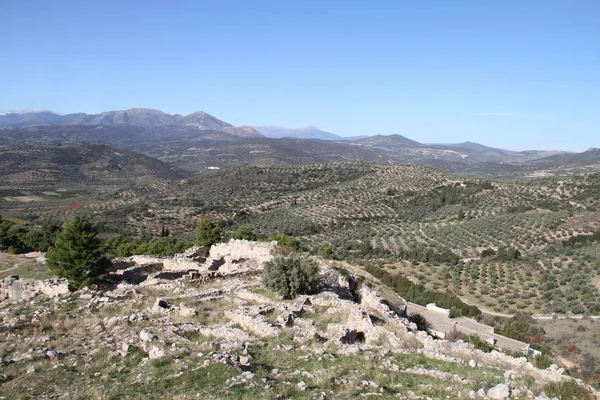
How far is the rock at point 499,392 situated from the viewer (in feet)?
26.4

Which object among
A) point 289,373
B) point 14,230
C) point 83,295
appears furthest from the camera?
point 14,230

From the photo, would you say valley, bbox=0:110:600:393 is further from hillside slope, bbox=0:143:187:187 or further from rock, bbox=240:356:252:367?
hillside slope, bbox=0:143:187:187

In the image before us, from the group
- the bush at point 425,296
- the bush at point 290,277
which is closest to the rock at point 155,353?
the bush at point 290,277

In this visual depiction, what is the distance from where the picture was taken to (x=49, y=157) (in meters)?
176

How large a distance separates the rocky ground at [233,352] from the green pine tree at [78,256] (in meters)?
3.31

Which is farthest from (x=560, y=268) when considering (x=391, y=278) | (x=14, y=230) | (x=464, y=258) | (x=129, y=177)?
(x=129, y=177)

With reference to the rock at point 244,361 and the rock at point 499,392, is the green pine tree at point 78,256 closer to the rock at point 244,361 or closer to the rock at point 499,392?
the rock at point 244,361

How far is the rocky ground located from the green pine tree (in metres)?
3.31

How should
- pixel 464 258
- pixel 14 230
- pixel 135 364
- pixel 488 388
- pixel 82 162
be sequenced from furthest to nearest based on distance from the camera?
pixel 82 162
pixel 14 230
pixel 464 258
pixel 135 364
pixel 488 388

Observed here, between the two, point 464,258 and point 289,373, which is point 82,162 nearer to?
point 464,258

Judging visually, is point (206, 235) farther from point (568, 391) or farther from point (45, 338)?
point (568, 391)

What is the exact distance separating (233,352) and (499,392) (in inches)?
241

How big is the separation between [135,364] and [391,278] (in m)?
24.5

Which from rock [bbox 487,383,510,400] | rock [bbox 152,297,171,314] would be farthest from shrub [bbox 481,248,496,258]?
rock [bbox 487,383,510,400]
